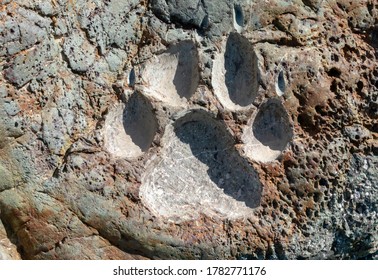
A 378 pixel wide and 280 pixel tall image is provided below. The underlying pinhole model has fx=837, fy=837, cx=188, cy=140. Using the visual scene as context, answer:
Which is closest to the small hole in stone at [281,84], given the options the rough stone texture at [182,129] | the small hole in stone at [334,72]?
the rough stone texture at [182,129]

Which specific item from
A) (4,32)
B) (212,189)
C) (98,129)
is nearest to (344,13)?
(212,189)

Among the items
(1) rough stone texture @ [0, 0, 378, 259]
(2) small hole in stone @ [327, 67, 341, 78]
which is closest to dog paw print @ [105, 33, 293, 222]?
(1) rough stone texture @ [0, 0, 378, 259]

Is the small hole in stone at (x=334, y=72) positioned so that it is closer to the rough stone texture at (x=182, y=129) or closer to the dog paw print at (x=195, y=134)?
the rough stone texture at (x=182, y=129)

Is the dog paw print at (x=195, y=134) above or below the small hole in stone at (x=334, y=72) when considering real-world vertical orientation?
below

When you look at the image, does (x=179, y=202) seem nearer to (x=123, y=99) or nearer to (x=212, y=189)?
(x=212, y=189)

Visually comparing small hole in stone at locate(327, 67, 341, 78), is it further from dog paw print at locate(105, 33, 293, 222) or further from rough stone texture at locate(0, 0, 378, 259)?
dog paw print at locate(105, 33, 293, 222)

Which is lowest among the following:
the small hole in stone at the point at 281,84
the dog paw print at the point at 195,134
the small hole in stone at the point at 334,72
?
the dog paw print at the point at 195,134
